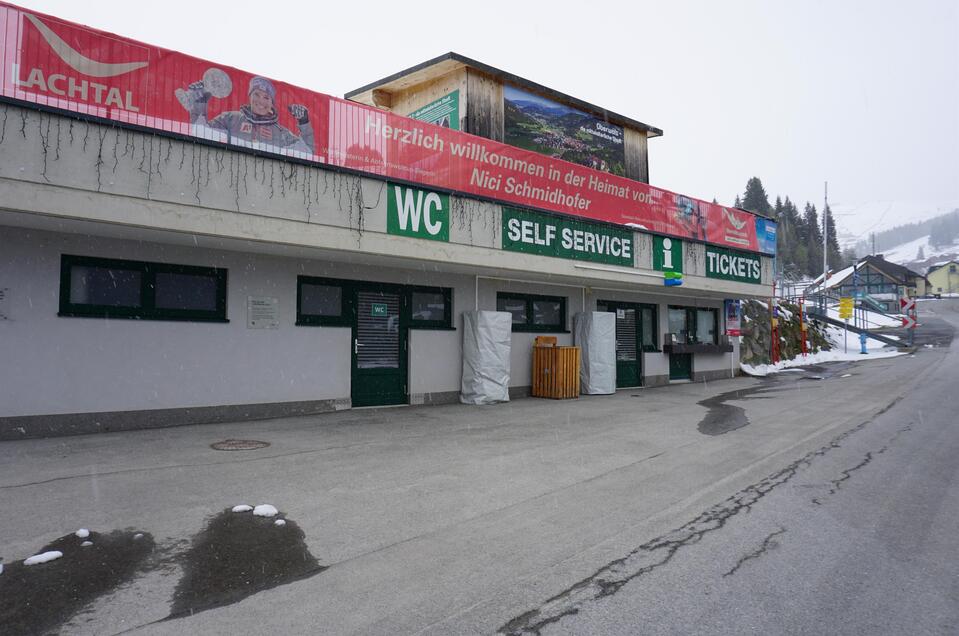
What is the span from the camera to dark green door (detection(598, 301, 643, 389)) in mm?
17141

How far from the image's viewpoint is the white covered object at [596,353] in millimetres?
15008

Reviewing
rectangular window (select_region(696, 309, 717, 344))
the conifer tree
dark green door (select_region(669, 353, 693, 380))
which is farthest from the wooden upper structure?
the conifer tree

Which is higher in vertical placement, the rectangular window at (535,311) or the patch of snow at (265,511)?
the rectangular window at (535,311)

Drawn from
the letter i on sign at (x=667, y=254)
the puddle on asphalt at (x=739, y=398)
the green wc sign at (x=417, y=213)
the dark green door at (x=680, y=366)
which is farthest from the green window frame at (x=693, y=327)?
the green wc sign at (x=417, y=213)

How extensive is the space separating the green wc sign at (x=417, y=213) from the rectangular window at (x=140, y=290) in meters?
3.17

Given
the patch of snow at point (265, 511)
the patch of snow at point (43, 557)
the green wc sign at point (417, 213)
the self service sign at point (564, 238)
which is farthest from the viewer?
the self service sign at point (564, 238)

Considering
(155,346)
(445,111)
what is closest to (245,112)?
(155,346)

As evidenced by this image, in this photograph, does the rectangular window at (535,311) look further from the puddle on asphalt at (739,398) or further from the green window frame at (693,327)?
the green window frame at (693,327)

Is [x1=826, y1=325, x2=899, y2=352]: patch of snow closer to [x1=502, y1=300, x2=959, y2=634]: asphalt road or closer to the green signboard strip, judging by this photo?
the green signboard strip

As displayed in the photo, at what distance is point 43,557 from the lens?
3816mm

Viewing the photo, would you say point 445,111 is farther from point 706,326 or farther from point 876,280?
point 876,280

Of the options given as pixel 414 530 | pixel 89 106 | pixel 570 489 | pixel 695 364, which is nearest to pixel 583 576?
pixel 414 530

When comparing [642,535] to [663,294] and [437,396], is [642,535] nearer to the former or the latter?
[437,396]

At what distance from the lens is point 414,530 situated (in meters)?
4.54
